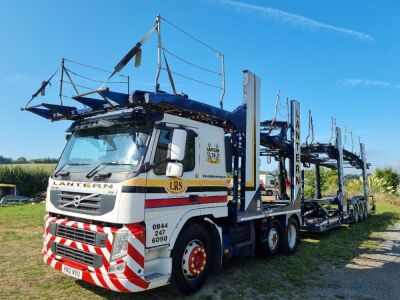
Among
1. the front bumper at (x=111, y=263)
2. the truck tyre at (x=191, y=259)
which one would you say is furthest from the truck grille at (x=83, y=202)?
the truck tyre at (x=191, y=259)

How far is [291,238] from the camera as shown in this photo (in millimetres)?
9695

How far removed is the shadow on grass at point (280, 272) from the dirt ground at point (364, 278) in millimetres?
173

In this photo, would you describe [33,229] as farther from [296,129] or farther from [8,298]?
[296,129]

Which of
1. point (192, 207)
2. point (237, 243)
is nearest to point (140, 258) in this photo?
point (192, 207)

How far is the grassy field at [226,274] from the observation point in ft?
19.9

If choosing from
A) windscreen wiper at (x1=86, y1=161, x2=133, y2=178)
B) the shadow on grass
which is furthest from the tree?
windscreen wiper at (x1=86, y1=161, x2=133, y2=178)

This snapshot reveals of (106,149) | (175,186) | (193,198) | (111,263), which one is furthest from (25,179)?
(111,263)

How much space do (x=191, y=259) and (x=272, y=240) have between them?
340 centimetres

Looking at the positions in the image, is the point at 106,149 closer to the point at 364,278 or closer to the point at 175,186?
the point at 175,186

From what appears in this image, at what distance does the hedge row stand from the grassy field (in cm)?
4095

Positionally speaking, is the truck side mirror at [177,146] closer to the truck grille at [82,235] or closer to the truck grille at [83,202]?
the truck grille at [83,202]

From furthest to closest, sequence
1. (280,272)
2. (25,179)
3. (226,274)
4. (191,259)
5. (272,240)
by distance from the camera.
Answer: (25,179), (272,240), (280,272), (226,274), (191,259)

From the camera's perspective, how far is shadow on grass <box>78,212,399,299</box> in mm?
6207

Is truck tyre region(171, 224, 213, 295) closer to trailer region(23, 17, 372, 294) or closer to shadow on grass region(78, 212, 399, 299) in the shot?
trailer region(23, 17, 372, 294)
